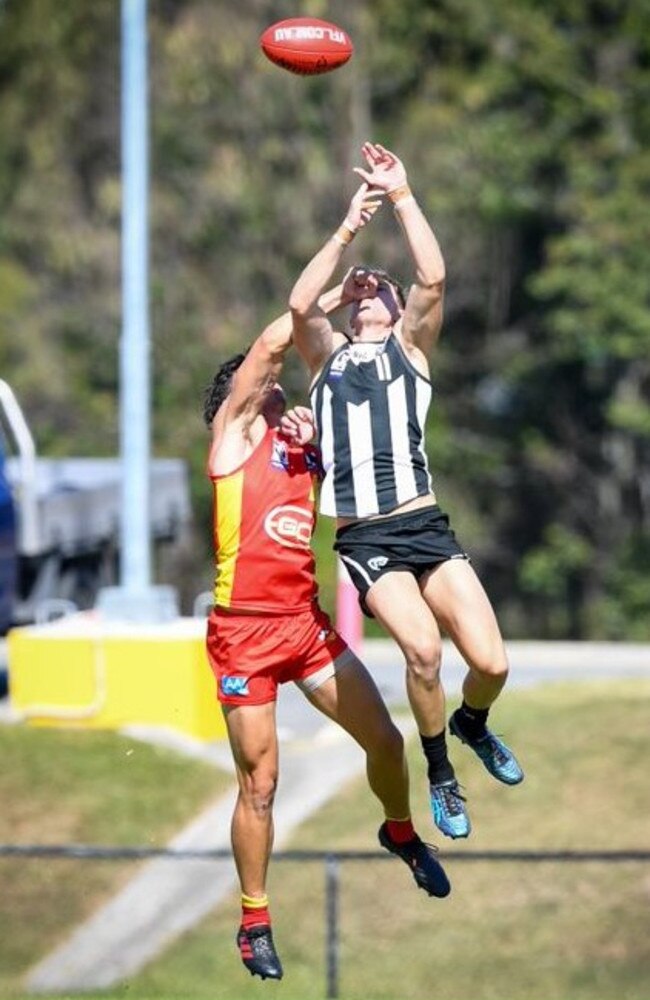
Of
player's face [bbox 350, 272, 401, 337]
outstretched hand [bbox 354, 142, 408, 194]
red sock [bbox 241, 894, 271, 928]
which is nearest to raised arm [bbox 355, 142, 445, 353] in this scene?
outstretched hand [bbox 354, 142, 408, 194]

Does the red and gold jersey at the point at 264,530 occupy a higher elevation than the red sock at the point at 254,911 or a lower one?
higher

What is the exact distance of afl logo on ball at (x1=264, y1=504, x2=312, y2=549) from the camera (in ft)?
28.5

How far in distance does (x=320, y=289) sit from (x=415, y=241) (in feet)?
1.36

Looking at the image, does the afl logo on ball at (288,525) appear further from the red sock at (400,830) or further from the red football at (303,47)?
the red football at (303,47)

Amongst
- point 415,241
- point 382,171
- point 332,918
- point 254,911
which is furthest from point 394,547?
point 332,918

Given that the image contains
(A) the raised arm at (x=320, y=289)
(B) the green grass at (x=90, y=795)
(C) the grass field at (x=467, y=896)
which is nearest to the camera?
(A) the raised arm at (x=320, y=289)

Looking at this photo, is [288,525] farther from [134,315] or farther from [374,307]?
[134,315]

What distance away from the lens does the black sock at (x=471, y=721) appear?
889cm

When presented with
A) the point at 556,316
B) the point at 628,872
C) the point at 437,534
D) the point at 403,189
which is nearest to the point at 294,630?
the point at 437,534

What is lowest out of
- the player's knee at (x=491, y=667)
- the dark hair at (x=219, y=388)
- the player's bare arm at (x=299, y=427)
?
the player's knee at (x=491, y=667)

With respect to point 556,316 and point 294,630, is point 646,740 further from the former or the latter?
point 556,316

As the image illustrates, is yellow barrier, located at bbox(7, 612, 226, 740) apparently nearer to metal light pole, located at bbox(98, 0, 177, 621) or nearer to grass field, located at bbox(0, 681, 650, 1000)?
grass field, located at bbox(0, 681, 650, 1000)

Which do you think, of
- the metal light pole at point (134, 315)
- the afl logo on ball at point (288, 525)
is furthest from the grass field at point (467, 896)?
the afl logo on ball at point (288, 525)

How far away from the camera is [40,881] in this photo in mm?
15203
